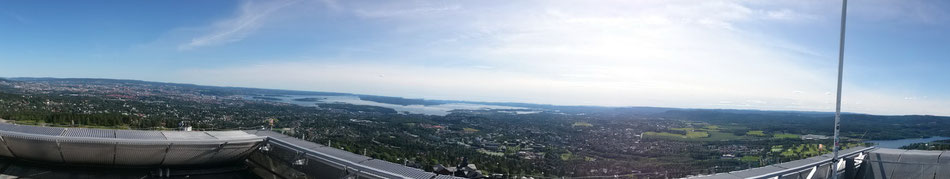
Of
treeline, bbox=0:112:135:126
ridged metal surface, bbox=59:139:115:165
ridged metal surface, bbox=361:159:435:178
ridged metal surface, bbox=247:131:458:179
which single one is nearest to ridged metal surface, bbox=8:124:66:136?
ridged metal surface, bbox=59:139:115:165

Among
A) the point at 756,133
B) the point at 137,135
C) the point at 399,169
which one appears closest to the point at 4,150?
the point at 137,135

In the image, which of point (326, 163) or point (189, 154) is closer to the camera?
point (326, 163)

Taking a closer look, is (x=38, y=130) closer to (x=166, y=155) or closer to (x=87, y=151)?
(x=87, y=151)

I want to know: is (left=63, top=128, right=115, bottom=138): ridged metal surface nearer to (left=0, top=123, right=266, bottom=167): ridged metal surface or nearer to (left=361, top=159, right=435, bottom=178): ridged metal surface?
(left=0, top=123, right=266, bottom=167): ridged metal surface

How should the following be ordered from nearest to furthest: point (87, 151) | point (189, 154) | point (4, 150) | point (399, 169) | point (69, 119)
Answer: point (399, 169) → point (87, 151) → point (4, 150) → point (189, 154) → point (69, 119)

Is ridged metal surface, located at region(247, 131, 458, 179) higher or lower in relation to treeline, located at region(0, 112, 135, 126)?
higher

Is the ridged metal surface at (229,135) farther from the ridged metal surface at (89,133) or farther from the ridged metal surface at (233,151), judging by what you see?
the ridged metal surface at (89,133)

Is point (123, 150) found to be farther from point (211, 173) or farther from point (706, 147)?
point (706, 147)

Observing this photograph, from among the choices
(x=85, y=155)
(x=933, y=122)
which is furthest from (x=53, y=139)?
(x=933, y=122)

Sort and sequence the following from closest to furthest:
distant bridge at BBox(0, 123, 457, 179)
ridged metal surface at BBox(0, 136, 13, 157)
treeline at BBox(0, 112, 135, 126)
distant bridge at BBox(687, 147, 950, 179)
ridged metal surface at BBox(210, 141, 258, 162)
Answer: distant bridge at BBox(0, 123, 457, 179), ridged metal surface at BBox(0, 136, 13, 157), distant bridge at BBox(687, 147, 950, 179), ridged metal surface at BBox(210, 141, 258, 162), treeline at BBox(0, 112, 135, 126)

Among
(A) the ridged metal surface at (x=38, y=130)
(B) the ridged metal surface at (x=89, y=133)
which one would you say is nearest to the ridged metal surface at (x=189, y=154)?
(B) the ridged metal surface at (x=89, y=133)

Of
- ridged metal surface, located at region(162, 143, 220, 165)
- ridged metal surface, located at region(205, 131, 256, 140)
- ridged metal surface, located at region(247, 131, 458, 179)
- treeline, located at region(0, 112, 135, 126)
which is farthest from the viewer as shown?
treeline, located at region(0, 112, 135, 126)
